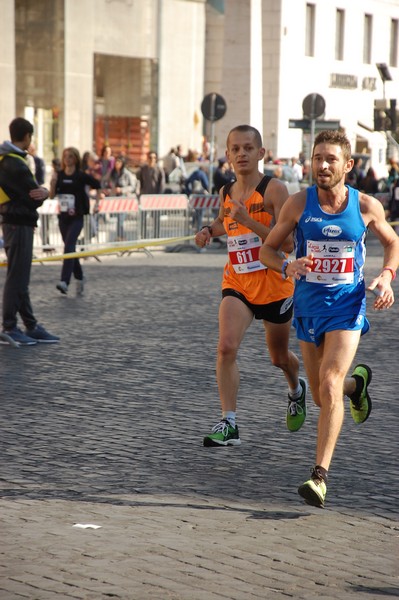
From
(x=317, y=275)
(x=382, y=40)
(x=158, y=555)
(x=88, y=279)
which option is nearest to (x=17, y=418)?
(x=317, y=275)

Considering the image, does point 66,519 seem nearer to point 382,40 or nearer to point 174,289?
point 174,289

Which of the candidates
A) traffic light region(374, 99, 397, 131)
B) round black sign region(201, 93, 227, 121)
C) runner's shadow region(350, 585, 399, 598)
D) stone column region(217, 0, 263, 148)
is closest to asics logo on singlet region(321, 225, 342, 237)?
runner's shadow region(350, 585, 399, 598)

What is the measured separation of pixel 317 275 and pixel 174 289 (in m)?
10.7

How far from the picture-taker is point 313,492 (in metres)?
5.96

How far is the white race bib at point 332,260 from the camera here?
6.52 m

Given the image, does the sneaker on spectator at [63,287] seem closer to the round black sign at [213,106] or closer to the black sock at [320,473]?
the black sock at [320,473]

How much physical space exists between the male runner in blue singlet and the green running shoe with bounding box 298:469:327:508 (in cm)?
39

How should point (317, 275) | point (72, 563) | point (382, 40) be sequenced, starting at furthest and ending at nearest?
point (382, 40), point (317, 275), point (72, 563)

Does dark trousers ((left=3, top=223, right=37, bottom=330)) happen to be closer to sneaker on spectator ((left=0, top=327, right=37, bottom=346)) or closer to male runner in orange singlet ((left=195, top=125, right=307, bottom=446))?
A: sneaker on spectator ((left=0, top=327, right=37, bottom=346))

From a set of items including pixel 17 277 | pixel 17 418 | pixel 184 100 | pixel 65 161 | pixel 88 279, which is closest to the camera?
pixel 17 418

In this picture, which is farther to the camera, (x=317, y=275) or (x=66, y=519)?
(x=317, y=275)

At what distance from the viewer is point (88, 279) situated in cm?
1870

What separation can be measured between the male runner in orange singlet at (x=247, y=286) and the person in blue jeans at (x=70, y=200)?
8.19 meters

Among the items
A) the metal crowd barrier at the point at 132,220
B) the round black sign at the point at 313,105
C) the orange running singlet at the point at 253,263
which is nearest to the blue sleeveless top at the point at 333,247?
the orange running singlet at the point at 253,263
